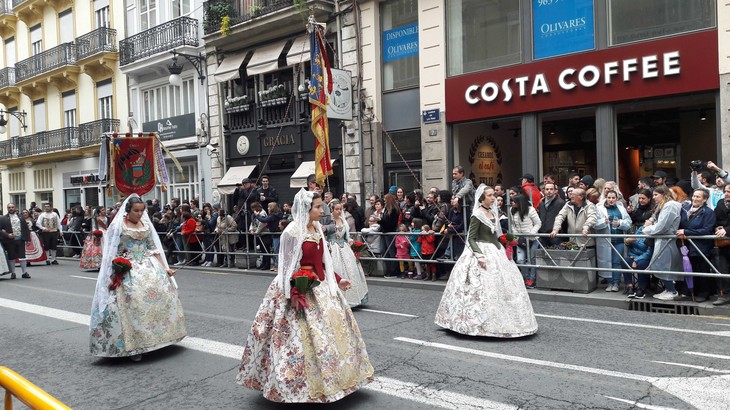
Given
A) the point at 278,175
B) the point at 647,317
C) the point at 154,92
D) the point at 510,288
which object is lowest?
the point at 647,317

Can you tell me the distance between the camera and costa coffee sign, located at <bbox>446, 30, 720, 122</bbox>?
12.1 metres

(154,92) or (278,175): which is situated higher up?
(154,92)

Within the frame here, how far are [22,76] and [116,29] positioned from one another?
10220mm

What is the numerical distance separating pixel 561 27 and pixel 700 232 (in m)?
6.86

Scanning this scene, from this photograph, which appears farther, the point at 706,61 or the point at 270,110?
the point at 270,110

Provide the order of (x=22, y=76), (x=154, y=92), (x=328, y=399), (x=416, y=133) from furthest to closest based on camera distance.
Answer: (x=22, y=76)
(x=154, y=92)
(x=416, y=133)
(x=328, y=399)

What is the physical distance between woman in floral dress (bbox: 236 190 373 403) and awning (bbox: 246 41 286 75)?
49.4 feet

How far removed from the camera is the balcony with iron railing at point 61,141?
89.9ft

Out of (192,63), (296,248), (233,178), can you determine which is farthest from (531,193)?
(192,63)

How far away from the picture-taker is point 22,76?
33.2 meters

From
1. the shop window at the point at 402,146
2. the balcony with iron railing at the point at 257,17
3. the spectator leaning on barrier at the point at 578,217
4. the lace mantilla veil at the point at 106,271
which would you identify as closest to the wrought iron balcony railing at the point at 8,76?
the balcony with iron railing at the point at 257,17

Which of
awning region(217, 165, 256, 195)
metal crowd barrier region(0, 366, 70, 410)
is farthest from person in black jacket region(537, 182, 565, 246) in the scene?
awning region(217, 165, 256, 195)

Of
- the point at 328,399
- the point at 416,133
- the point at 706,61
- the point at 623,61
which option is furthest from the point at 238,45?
the point at 328,399

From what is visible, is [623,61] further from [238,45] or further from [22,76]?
[22,76]
